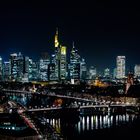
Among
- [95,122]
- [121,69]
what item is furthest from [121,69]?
[95,122]

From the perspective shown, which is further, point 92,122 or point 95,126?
point 92,122

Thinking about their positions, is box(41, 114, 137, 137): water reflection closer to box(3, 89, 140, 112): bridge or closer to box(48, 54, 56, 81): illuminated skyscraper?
box(3, 89, 140, 112): bridge

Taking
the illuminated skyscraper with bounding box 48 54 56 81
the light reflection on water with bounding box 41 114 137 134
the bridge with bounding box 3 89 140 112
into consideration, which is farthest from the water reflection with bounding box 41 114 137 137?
the illuminated skyscraper with bounding box 48 54 56 81

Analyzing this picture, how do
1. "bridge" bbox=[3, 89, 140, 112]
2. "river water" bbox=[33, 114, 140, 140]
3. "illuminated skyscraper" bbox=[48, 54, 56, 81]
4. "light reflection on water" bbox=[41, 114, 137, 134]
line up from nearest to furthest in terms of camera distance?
1. "river water" bbox=[33, 114, 140, 140]
2. "light reflection on water" bbox=[41, 114, 137, 134]
3. "bridge" bbox=[3, 89, 140, 112]
4. "illuminated skyscraper" bbox=[48, 54, 56, 81]

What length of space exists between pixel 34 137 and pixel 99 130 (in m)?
6.01

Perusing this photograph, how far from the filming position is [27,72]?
67375 millimetres

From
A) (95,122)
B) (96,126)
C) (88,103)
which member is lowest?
(96,126)

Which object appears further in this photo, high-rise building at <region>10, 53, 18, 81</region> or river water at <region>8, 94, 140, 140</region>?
high-rise building at <region>10, 53, 18, 81</region>

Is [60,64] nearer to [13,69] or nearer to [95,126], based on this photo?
[13,69]

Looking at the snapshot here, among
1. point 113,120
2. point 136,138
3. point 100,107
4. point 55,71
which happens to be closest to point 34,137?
point 136,138

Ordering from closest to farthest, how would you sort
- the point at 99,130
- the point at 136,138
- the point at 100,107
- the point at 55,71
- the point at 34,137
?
the point at 34,137 → the point at 136,138 → the point at 99,130 → the point at 100,107 → the point at 55,71

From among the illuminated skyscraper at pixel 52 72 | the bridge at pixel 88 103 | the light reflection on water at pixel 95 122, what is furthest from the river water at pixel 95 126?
the illuminated skyscraper at pixel 52 72

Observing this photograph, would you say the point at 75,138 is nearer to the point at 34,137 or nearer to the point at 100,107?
the point at 34,137

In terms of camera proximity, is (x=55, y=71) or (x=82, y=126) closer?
(x=82, y=126)
